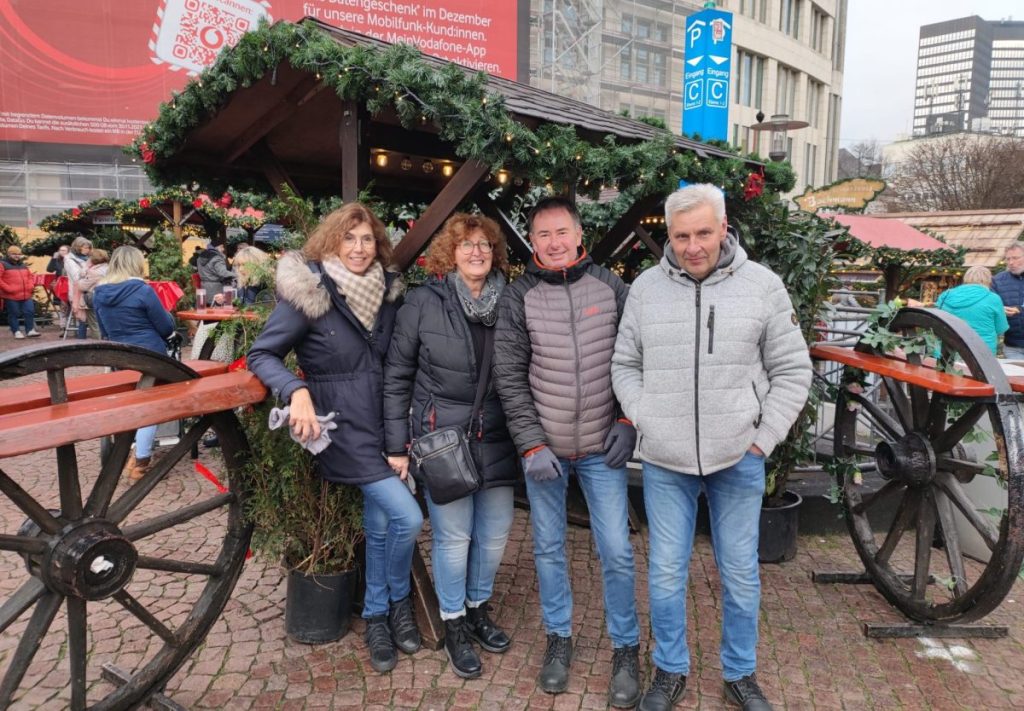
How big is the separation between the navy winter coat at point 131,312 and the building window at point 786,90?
3455cm

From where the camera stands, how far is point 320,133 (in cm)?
441

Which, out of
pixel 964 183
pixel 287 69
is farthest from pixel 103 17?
pixel 964 183

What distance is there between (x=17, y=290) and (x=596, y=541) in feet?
45.0

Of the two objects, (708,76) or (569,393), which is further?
(708,76)

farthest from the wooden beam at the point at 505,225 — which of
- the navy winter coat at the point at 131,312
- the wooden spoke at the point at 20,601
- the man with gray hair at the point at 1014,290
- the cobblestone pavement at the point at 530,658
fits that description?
the man with gray hair at the point at 1014,290

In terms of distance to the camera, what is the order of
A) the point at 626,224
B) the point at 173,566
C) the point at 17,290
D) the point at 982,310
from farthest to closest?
the point at 17,290 < the point at 982,310 < the point at 626,224 < the point at 173,566

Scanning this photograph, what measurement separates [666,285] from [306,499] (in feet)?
5.68

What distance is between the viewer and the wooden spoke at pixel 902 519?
3371 mm

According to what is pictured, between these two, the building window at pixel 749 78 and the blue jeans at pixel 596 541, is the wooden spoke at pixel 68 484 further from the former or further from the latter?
the building window at pixel 749 78

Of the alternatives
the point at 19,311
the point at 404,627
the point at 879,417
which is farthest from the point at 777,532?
the point at 19,311

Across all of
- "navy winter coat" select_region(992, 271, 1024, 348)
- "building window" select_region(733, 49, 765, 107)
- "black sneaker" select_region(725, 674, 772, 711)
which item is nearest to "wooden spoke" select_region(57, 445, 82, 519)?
"black sneaker" select_region(725, 674, 772, 711)

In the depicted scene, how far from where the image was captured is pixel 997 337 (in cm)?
606

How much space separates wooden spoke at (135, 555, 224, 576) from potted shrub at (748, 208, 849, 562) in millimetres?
2828

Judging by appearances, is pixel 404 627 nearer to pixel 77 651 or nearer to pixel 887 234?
pixel 77 651
